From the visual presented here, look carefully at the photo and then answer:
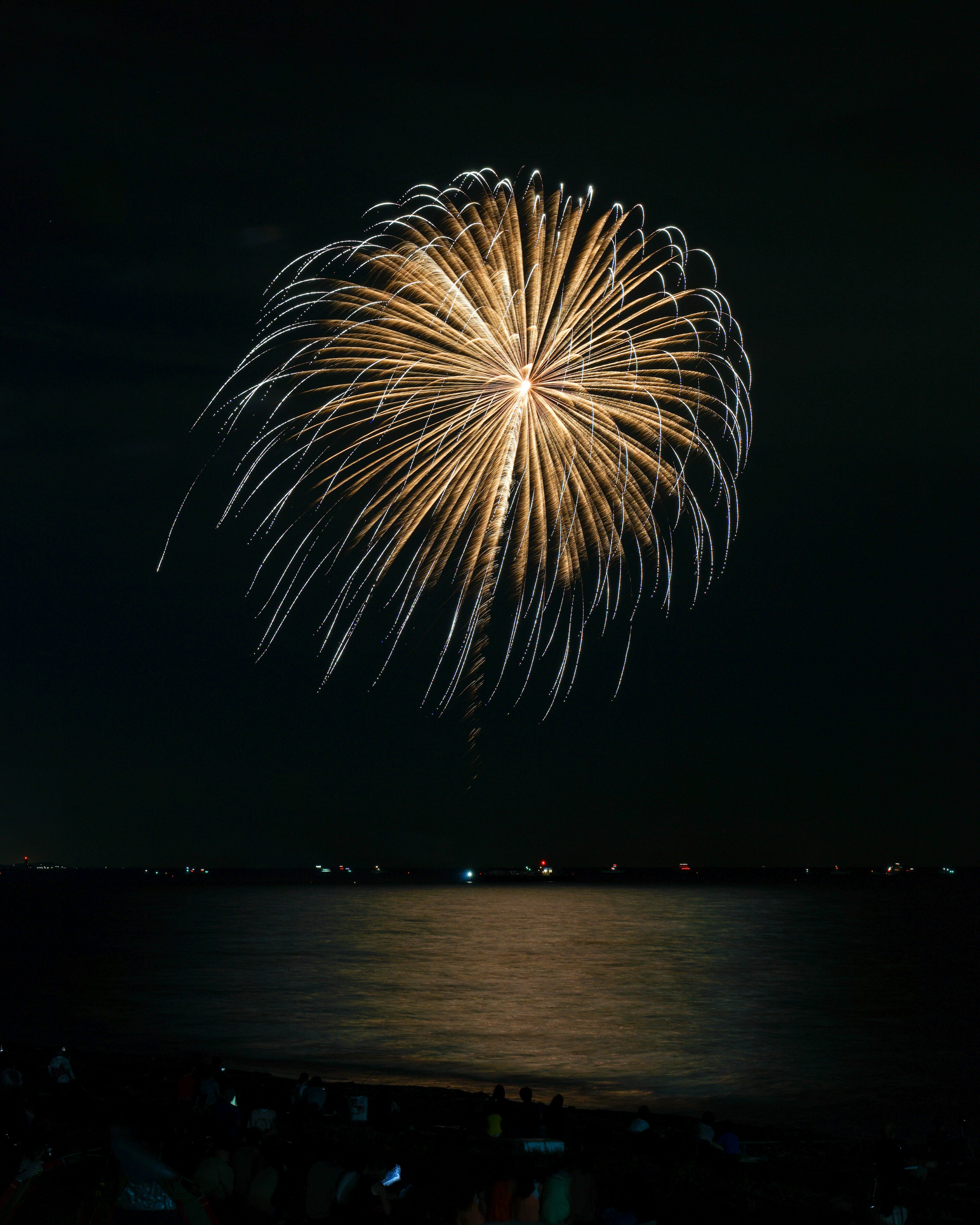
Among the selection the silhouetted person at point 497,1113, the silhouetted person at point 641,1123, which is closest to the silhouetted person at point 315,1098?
the silhouetted person at point 497,1113

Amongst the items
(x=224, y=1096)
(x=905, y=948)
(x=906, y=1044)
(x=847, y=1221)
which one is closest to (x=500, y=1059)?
(x=906, y=1044)

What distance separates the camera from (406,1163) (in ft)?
58.5

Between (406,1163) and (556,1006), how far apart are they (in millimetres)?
35786

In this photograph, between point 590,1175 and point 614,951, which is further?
point 614,951

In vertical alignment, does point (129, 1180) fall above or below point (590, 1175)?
above

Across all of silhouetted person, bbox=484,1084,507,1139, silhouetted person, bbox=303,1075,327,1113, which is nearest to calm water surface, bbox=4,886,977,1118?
silhouetted person, bbox=484,1084,507,1139

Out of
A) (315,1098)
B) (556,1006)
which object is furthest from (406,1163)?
(556,1006)

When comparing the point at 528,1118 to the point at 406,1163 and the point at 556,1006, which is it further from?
the point at 556,1006

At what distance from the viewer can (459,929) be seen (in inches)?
4525

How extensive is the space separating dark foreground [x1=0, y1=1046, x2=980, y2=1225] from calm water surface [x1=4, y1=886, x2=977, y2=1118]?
861 centimetres

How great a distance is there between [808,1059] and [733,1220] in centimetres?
2575

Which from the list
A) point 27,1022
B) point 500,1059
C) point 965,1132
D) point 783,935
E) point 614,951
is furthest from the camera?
point 783,935

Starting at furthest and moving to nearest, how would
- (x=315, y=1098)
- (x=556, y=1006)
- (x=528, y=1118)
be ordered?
(x=556, y=1006)
(x=315, y=1098)
(x=528, y=1118)

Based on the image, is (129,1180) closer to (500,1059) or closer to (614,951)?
(500,1059)
